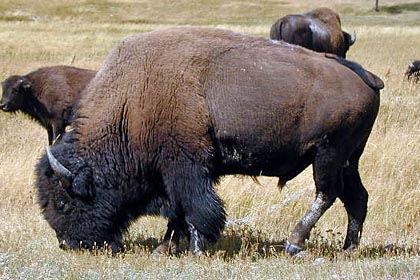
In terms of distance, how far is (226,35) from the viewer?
7.30 m

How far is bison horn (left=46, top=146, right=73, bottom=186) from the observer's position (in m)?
6.93

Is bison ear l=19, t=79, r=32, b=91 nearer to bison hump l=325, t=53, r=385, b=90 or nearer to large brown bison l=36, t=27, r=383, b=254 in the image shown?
large brown bison l=36, t=27, r=383, b=254

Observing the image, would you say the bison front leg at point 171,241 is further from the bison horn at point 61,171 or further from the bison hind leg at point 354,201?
the bison hind leg at point 354,201

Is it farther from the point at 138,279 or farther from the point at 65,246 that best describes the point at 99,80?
the point at 138,279

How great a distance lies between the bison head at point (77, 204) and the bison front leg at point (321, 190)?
1.55 meters

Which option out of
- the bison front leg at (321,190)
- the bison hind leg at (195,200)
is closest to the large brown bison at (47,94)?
the bison hind leg at (195,200)

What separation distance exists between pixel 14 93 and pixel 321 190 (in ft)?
31.7

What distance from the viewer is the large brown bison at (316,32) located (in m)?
22.6

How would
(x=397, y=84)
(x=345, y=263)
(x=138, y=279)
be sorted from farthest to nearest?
(x=397, y=84) < (x=345, y=263) < (x=138, y=279)

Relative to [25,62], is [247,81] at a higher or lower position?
higher

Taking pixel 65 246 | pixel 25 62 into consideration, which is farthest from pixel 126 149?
pixel 25 62

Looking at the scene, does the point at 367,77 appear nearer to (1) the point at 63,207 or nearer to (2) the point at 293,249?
(2) the point at 293,249

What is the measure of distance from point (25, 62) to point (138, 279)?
22257 millimetres

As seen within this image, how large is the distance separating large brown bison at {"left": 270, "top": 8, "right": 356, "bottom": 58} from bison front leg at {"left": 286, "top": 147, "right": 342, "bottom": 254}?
15.4 m
